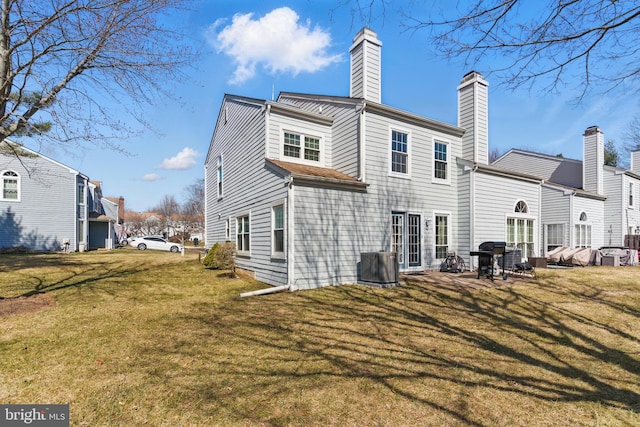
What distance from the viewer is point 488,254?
10.4 m

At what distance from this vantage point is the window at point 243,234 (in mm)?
13617

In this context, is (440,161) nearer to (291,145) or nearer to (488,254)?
(488,254)

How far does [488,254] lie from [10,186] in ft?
91.1

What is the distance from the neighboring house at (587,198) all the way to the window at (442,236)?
812 centimetres

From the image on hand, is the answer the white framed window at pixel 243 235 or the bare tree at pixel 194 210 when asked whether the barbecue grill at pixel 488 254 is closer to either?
the white framed window at pixel 243 235

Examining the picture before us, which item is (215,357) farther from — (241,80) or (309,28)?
(241,80)

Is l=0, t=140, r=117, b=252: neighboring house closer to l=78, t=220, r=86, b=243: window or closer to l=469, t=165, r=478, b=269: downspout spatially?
l=78, t=220, r=86, b=243: window

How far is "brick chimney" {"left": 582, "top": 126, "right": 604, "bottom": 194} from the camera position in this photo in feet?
63.2

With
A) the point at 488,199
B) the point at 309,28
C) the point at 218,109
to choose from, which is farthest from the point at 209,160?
the point at 309,28

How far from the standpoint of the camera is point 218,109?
57.4ft

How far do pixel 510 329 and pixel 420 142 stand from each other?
8150 mm

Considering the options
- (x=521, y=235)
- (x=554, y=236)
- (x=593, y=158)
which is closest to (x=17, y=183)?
(x=521, y=235)

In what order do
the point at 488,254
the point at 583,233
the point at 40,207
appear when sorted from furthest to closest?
the point at 40,207 → the point at 583,233 → the point at 488,254

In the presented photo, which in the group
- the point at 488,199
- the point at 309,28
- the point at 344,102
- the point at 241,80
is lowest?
the point at 488,199
